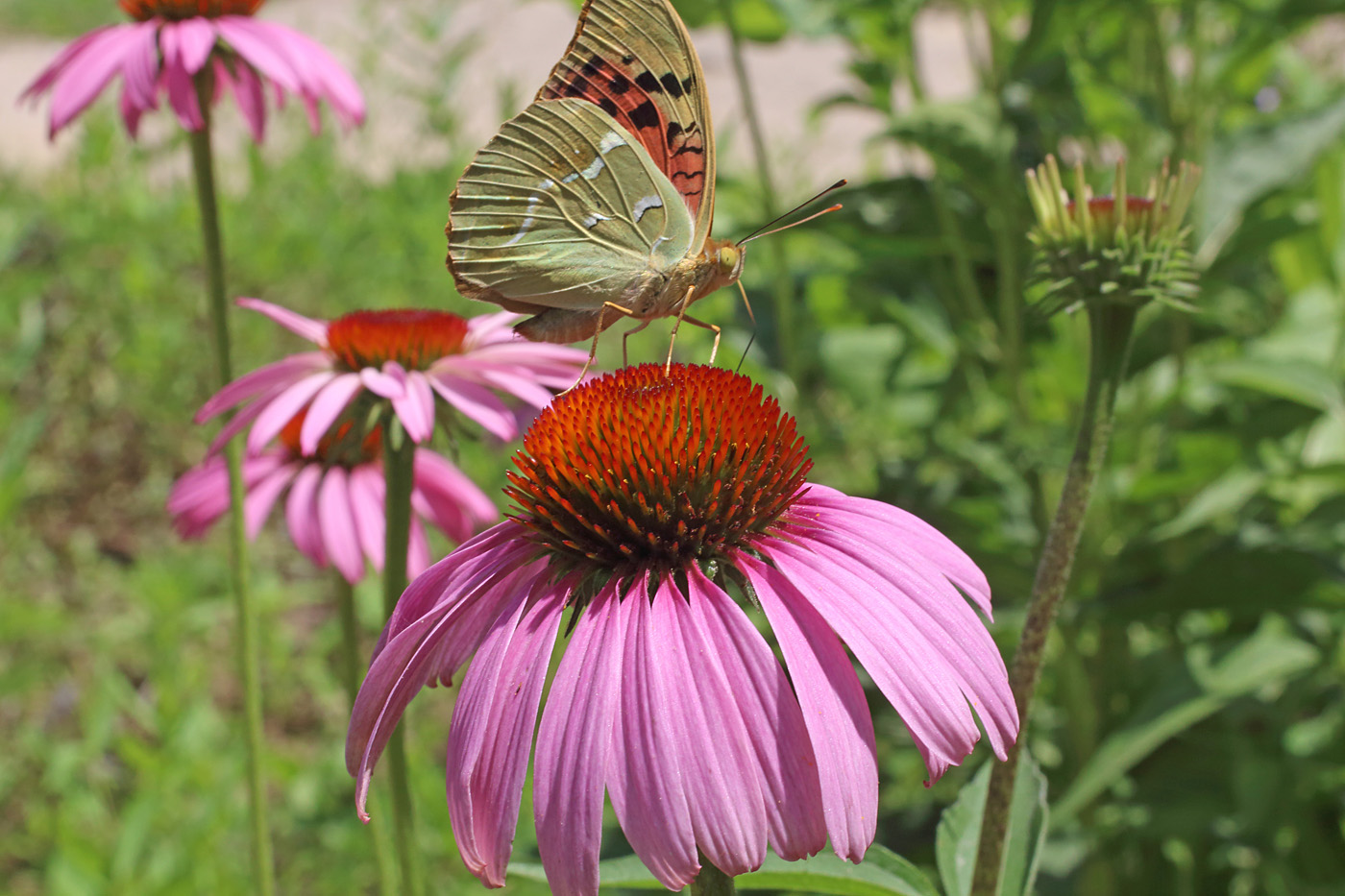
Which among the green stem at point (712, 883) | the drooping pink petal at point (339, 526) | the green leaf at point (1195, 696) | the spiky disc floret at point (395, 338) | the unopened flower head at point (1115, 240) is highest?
the unopened flower head at point (1115, 240)

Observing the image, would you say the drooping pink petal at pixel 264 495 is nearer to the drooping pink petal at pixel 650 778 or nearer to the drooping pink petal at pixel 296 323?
the drooping pink petal at pixel 296 323

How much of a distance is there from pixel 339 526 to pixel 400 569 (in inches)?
15.4

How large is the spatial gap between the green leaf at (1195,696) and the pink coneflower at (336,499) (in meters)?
0.74

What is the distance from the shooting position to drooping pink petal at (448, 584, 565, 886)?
2.00 ft

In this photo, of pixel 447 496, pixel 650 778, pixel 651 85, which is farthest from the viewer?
pixel 447 496

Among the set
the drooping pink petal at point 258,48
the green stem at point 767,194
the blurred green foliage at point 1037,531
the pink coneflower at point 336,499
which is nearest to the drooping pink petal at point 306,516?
the pink coneflower at point 336,499

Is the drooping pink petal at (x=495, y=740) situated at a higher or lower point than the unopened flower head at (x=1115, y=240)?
lower

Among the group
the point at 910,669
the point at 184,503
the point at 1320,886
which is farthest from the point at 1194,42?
the point at 184,503

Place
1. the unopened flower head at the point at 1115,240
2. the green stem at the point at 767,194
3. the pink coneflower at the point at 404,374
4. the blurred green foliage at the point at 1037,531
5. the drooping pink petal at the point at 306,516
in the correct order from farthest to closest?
the green stem at the point at 767,194
the blurred green foliage at the point at 1037,531
the drooping pink petal at the point at 306,516
the pink coneflower at the point at 404,374
the unopened flower head at the point at 1115,240

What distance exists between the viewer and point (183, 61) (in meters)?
1.20

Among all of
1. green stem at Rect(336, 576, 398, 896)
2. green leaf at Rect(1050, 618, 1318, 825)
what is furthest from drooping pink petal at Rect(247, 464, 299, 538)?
green leaf at Rect(1050, 618, 1318, 825)

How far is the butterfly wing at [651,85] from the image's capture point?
920mm

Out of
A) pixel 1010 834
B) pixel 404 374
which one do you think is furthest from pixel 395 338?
pixel 1010 834

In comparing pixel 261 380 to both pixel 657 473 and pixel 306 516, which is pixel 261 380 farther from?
pixel 657 473
